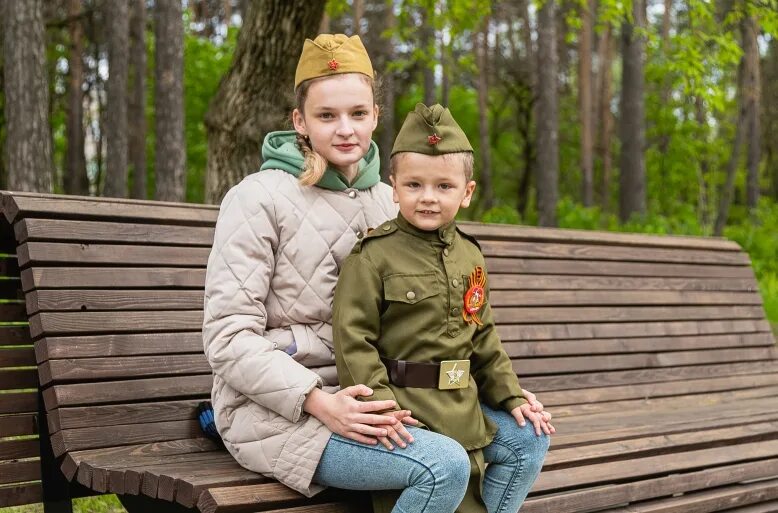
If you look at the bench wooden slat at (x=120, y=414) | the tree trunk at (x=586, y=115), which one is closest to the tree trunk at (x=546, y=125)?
the tree trunk at (x=586, y=115)

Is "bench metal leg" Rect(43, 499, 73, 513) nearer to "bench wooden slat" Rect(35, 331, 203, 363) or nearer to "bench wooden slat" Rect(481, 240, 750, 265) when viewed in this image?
"bench wooden slat" Rect(35, 331, 203, 363)

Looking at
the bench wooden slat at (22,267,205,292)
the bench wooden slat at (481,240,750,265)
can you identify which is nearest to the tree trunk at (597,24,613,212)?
the bench wooden slat at (481,240,750,265)

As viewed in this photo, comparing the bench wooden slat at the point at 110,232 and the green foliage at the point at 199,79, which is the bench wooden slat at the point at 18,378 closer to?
the bench wooden slat at the point at 110,232

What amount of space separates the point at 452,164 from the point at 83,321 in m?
1.32

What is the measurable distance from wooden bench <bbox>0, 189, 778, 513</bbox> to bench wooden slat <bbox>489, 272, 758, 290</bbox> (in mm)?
14

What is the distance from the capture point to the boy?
2.67 m

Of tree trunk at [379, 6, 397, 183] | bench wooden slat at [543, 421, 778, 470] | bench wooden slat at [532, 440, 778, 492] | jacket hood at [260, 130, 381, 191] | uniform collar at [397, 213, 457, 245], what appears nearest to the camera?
uniform collar at [397, 213, 457, 245]

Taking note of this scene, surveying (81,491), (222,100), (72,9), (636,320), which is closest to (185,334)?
(81,491)

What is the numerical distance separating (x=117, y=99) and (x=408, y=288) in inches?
472

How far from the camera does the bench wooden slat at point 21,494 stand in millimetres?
3283

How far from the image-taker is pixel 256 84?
6211 millimetres

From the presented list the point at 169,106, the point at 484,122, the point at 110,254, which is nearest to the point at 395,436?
the point at 110,254

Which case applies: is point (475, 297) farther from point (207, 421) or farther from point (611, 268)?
point (611, 268)

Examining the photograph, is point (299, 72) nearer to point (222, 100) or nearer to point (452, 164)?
point (452, 164)
